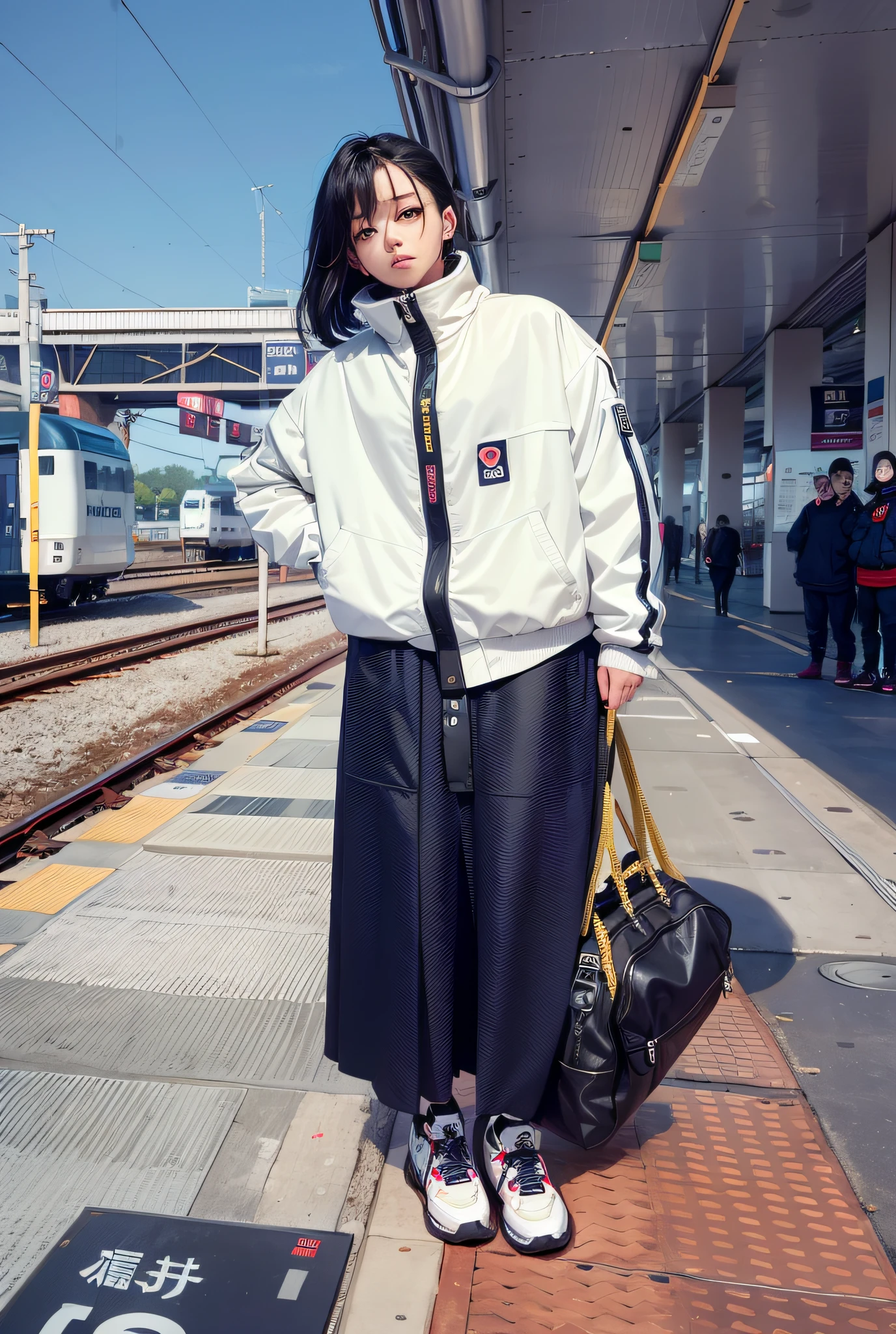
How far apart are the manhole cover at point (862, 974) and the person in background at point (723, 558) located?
36.9 ft

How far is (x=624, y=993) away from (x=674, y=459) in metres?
25.8

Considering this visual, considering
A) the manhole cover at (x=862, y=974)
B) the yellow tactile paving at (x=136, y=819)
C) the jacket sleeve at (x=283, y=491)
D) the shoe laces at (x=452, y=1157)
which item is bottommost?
the manhole cover at (x=862, y=974)

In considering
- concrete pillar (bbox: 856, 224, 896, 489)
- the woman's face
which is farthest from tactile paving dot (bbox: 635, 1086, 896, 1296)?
concrete pillar (bbox: 856, 224, 896, 489)

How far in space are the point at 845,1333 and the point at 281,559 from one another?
1.63 metres

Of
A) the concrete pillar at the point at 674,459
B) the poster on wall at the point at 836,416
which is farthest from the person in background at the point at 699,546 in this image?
the poster on wall at the point at 836,416

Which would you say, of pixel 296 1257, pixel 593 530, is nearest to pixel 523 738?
pixel 593 530

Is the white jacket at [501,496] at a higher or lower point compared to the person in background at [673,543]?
lower

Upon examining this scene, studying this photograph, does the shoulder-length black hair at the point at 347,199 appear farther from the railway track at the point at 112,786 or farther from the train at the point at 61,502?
the train at the point at 61,502

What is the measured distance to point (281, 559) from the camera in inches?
75.4

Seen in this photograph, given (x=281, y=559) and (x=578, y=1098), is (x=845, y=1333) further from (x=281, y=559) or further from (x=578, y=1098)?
(x=281, y=559)

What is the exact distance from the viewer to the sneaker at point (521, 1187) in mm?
1640

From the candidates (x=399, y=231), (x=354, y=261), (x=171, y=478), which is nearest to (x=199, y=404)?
(x=354, y=261)

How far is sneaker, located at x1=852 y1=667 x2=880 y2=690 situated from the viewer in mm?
7543

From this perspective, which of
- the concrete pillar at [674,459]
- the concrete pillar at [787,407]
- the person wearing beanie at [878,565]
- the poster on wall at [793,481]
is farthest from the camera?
the concrete pillar at [674,459]
